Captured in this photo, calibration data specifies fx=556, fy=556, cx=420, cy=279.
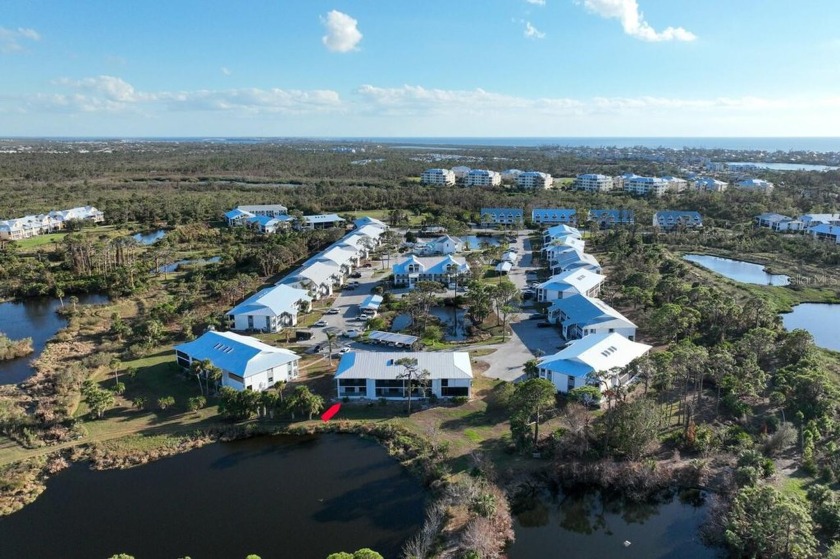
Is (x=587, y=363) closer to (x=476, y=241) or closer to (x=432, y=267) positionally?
(x=432, y=267)

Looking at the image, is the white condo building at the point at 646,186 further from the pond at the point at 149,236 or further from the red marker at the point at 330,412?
the red marker at the point at 330,412

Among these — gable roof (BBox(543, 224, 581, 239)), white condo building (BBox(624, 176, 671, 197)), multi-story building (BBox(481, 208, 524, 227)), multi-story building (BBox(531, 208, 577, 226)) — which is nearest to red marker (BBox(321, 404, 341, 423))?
gable roof (BBox(543, 224, 581, 239))

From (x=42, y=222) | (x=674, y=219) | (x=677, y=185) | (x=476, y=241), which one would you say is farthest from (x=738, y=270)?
(x=42, y=222)

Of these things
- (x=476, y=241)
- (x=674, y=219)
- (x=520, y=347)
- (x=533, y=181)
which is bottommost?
(x=520, y=347)

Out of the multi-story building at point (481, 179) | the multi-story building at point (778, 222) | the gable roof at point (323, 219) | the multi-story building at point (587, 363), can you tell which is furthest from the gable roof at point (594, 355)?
the multi-story building at point (481, 179)

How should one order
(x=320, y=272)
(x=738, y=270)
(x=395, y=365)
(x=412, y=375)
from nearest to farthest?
(x=412, y=375) < (x=395, y=365) < (x=320, y=272) < (x=738, y=270)

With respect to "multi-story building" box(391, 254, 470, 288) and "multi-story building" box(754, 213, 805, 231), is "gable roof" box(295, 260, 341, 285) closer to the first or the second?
"multi-story building" box(391, 254, 470, 288)
